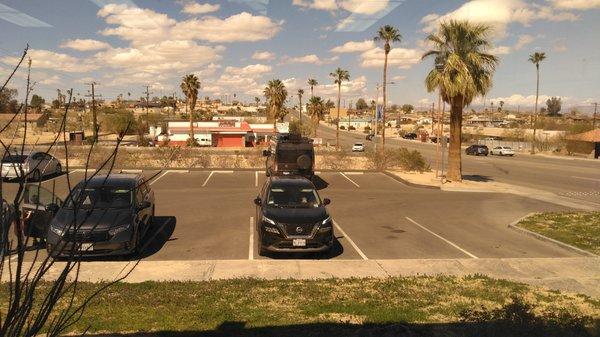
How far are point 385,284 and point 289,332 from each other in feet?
9.68

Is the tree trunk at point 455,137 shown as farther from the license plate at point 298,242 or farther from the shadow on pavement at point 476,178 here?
the license plate at point 298,242

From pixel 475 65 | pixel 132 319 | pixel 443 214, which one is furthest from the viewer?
pixel 475 65

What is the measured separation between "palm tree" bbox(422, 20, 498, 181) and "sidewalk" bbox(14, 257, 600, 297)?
14.5 m

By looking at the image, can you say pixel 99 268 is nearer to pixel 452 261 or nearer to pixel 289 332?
pixel 289 332

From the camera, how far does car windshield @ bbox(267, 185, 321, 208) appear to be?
11.5m

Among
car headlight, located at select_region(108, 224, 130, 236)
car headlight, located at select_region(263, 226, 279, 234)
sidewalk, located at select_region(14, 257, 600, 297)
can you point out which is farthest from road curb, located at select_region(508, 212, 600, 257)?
car headlight, located at select_region(108, 224, 130, 236)

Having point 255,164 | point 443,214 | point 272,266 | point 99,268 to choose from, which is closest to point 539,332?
point 272,266

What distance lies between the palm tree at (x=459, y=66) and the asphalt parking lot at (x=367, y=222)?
17.5ft

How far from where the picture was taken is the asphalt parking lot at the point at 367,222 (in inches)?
457

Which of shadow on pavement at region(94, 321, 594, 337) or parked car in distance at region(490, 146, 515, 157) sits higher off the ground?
parked car in distance at region(490, 146, 515, 157)

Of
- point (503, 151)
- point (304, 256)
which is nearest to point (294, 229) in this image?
point (304, 256)

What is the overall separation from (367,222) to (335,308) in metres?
8.25

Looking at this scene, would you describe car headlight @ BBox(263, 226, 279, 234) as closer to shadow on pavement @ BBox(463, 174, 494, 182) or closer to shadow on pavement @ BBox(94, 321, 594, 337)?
shadow on pavement @ BBox(94, 321, 594, 337)

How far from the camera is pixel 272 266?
9.99 m
